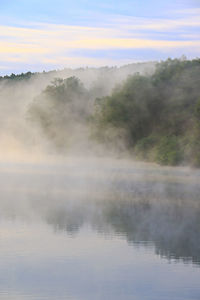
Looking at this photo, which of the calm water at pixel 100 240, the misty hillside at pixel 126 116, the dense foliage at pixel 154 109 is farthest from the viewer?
the dense foliage at pixel 154 109

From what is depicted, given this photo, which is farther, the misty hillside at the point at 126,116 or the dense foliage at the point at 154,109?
the dense foliage at the point at 154,109

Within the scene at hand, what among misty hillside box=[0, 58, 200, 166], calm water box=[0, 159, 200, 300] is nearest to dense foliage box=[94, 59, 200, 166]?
misty hillside box=[0, 58, 200, 166]

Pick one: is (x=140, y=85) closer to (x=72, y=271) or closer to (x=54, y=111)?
(x=54, y=111)

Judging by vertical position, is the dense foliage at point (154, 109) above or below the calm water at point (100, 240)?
above

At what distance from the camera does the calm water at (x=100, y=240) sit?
8438mm

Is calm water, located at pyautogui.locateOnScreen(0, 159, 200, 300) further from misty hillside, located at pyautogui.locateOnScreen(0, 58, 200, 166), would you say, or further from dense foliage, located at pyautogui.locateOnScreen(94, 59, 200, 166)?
dense foliage, located at pyautogui.locateOnScreen(94, 59, 200, 166)

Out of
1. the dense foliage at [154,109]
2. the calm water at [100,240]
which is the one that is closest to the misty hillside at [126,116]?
the dense foliage at [154,109]

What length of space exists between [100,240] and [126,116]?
23.2m

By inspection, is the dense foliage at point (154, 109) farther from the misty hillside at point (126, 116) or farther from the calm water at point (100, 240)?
the calm water at point (100, 240)

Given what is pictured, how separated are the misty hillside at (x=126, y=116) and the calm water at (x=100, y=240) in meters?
9.20

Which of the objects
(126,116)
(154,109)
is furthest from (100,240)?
(154,109)

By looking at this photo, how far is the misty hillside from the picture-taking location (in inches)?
1193

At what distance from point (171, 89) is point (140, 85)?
6.10 ft

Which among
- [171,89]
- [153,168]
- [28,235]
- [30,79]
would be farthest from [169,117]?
[30,79]
